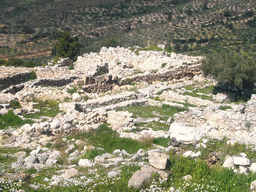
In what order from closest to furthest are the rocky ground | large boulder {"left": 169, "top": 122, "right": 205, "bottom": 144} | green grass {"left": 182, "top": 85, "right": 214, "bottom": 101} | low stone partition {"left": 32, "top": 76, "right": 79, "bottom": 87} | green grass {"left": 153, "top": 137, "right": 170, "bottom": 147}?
the rocky ground < large boulder {"left": 169, "top": 122, "right": 205, "bottom": 144} < green grass {"left": 153, "top": 137, "right": 170, "bottom": 147} < green grass {"left": 182, "top": 85, "right": 214, "bottom": 101} < low stone partition {"left": 32, "top": 76, "right": 79, "bottom": 87}

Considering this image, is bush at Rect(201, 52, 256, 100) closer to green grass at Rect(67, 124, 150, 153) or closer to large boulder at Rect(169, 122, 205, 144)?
large boulder at Rect(169, 122, 205, 144)

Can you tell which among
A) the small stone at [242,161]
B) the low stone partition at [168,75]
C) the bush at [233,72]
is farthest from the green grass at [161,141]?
the low stone partition at [168,75]

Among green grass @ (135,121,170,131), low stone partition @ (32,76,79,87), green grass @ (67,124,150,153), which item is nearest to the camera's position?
green grass @ (67,124,150,153)

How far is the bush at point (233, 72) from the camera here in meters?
15.3

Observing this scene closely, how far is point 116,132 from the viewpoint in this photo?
10.8m

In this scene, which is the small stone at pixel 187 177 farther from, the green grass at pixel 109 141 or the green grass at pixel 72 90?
the green grass at pixel 72 90

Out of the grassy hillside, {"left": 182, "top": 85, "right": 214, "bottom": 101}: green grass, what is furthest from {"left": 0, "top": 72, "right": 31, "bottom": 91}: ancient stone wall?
the grassy hillside

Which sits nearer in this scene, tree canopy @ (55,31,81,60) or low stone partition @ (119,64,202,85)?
low stone partition @ (119,64,202,85)

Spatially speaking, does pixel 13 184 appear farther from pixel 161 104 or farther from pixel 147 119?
pixel 161 104

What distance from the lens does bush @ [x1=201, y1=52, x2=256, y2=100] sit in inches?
604

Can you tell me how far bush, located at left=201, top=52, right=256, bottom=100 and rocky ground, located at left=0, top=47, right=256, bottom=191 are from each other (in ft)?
3.30

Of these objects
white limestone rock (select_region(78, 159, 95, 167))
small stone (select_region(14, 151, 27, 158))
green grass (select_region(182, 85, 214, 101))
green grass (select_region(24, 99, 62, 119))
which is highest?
white limestone rock (select_region(78, 159, 95, 167))

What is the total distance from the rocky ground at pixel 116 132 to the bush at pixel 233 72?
1005mm

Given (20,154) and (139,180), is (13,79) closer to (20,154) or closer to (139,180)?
(20,154)
